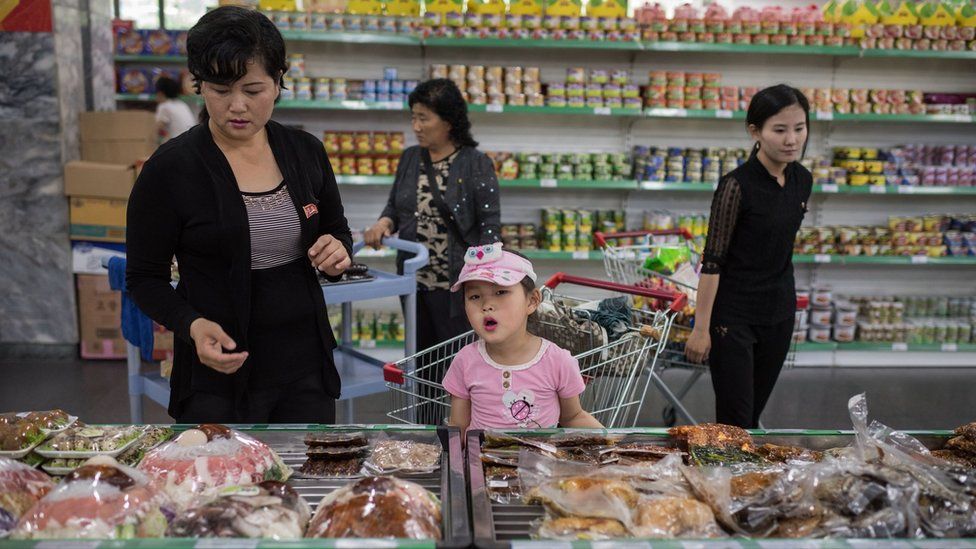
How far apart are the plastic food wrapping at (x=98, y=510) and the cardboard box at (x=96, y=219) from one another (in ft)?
16.2

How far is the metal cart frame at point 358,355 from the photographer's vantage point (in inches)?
115

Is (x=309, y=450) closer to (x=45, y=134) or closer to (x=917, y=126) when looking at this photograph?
(x=45, y=134)

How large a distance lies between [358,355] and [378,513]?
2.45 metres

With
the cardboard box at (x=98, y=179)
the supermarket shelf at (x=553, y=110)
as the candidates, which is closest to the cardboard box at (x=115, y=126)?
the cardboard box at (x=98, y=179)

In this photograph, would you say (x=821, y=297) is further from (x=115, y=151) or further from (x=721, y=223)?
(x=115, y=151)

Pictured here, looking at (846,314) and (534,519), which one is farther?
(846,314)

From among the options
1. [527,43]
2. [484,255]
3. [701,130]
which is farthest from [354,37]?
[484,255]

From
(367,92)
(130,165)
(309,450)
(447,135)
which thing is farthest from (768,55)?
(309,450)

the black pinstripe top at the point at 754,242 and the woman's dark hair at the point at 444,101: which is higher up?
the woman's dark hair at the point at 444,101

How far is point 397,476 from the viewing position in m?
1.33

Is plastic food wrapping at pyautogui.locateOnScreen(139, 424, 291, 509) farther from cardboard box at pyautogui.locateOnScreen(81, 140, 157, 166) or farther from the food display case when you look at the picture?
cardboard box at pyautogui.locateOnScreen(81, 140, 157, 166)

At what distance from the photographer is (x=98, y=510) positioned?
106cm

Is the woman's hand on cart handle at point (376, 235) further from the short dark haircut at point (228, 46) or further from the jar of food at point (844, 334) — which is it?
the jar of food at point (844, 334)

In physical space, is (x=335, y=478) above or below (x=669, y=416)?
above
